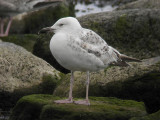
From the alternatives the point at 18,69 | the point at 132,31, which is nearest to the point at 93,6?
the point at 132,31

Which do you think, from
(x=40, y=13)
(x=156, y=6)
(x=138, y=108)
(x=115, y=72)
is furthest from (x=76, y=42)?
(x=40, y=13)

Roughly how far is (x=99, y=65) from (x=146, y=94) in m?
1.88

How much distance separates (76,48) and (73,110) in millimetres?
924

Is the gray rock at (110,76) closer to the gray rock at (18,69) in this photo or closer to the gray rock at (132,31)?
the gray rock at (18,69)

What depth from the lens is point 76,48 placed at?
6.86m

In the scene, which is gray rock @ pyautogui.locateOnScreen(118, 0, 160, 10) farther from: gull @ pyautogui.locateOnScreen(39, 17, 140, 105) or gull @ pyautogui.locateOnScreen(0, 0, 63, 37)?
gull @ pyautogui.locateOnScreen(39, 17, 140, 105)

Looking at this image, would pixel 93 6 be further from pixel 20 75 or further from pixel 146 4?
pixel 20 75

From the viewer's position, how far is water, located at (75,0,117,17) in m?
20.4

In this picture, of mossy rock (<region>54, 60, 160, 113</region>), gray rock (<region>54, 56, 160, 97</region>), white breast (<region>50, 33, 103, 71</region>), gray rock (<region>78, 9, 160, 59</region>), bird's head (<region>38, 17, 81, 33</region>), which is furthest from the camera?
gray rock (<region>78, 9, 160, 59</region>)

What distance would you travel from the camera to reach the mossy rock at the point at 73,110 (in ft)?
22.4

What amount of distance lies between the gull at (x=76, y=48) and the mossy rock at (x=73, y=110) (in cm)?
25

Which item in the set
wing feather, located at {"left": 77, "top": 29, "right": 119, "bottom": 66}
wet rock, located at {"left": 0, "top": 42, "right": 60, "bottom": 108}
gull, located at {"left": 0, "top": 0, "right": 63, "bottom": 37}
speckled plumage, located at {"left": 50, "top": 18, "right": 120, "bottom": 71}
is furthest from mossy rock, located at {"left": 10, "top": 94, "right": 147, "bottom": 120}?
gull, located at {"left": 0, "top": 0, "right": 63, "bottom": 37}

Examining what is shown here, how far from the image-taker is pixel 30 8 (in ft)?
47.5

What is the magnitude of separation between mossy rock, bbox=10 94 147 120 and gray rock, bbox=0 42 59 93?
2015mm
